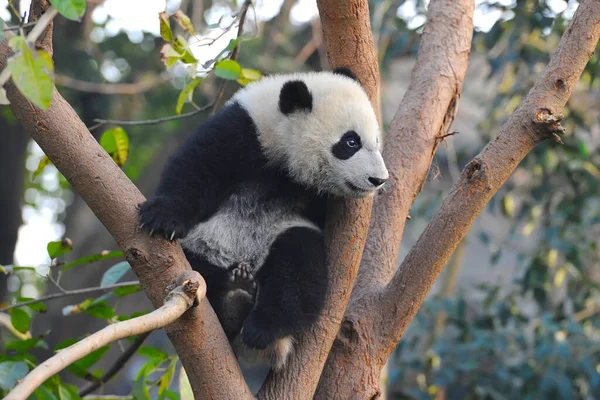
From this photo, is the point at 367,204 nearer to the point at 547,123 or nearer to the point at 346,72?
the point at 346,72

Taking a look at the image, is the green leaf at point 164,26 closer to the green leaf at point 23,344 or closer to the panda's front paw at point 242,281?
the panda's front paw at point 242,281

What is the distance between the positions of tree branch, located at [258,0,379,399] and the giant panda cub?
6 cm

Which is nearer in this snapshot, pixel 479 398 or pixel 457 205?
pixel 457 205

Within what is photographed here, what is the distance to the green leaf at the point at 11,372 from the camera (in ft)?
8.13

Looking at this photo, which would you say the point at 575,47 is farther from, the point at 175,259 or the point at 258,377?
the point at 258,377

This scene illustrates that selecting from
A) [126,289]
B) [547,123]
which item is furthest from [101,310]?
[547,123]

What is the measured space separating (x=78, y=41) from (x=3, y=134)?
1317mm

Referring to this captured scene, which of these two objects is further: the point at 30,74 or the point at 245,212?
the point at 245,212

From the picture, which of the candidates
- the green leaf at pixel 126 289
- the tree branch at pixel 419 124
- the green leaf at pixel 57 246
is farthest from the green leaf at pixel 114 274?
the tree branch at pixel 419 124

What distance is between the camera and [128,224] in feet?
6.67

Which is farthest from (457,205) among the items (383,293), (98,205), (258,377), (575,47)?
(258,377)

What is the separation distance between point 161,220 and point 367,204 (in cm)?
82

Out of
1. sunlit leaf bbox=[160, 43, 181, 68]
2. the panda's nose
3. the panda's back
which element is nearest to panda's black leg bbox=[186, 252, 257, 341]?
the panda's back

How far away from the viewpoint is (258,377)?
32.6 feet
